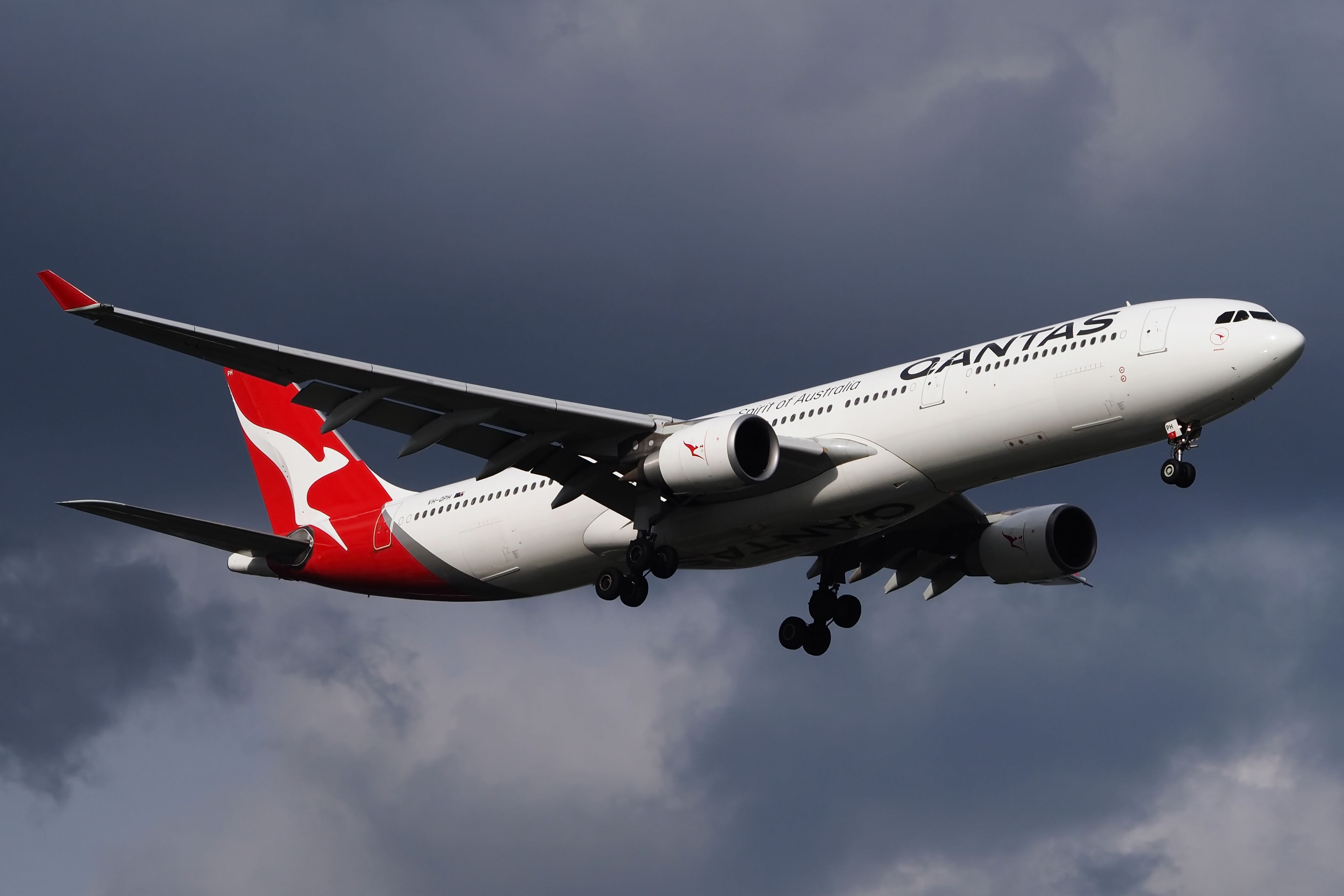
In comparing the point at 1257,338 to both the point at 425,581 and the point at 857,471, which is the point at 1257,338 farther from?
the point at 425,581

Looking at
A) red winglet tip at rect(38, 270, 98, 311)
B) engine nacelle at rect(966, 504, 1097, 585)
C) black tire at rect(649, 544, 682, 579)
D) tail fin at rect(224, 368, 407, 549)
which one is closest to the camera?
red winglet tip at rect(38, 270, 98, 311)

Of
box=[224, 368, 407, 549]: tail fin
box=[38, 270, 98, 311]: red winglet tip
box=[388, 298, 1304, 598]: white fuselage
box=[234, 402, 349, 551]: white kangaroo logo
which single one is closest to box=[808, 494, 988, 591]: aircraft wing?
box=[388, 298, 1304, 598]: white fuselage

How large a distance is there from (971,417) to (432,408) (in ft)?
36.4

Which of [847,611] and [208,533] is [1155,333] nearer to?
[847,611]

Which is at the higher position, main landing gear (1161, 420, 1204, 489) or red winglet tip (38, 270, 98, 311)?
main landing gear (1161, 420, 1204, 489)

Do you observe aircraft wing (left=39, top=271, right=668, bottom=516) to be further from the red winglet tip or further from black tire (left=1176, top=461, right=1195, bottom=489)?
black tire (left=1176, top=461, right=1195, bottom=489)

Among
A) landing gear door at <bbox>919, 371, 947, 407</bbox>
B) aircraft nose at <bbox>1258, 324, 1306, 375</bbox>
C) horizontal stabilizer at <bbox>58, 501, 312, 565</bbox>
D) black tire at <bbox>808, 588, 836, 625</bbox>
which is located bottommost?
horizontal stabilizer at <bbox>58, 501, 312, 565</bbox>

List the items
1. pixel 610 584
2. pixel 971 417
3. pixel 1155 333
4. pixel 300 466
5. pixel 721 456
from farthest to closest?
pixel 300 466 < pixel 610 584 < pixel 721 456 < pixel 971 417 < pixel 1155 333

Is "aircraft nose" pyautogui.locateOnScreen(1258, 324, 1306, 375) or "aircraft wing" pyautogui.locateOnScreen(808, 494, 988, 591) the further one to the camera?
"aircraft wing" pyautogui.locateOnScreen(808, 494, 988, 591)

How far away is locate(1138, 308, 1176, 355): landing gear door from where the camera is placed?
109 feet

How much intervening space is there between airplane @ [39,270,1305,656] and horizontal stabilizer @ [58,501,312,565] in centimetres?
7

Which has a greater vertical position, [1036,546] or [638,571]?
[1036,546]

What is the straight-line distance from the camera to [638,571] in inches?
1475

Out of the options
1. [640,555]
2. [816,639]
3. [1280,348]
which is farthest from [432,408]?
[1280,348]
